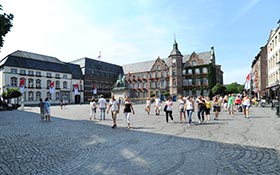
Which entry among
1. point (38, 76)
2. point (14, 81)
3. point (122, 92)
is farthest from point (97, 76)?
point (122, 92)

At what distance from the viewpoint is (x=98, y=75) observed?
241 feet

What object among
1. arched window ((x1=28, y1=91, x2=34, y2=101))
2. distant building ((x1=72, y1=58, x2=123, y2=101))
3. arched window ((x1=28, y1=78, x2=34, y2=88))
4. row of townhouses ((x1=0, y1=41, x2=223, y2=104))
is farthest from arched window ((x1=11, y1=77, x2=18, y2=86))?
distant building ((x1=72, y1=58, x2=123, y2=101))

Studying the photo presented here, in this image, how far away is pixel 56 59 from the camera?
65.0m

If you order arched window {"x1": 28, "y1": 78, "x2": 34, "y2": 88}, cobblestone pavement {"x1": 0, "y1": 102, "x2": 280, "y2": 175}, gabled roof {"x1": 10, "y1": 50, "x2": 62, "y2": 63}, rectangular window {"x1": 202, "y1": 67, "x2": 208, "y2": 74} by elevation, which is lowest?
cobblestone pavement {"x1": 0, "y1": 102, "x2": 280, "y2": 175}

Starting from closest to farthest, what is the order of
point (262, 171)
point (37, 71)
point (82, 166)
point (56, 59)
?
point (262, 171), point (82, 166), point (37, 71), point (56, 59)

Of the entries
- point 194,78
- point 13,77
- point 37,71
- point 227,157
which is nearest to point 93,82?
point 37,71

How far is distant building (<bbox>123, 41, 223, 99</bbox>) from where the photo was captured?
211ft

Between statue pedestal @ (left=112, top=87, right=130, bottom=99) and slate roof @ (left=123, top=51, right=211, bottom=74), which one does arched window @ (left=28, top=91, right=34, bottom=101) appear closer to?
statue pedestal @ (left=112, top=87, right=130, bottom=99)

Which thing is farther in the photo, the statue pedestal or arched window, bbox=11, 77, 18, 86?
arched window, bbox=11, 77, 18, 86

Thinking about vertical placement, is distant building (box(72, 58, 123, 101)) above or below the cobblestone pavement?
above

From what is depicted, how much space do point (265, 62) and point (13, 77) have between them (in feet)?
208

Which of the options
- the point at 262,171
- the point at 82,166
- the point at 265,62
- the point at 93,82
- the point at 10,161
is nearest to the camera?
the point at 262,171

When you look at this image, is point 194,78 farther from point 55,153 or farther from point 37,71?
point 55,153

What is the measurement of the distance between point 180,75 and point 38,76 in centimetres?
4712
